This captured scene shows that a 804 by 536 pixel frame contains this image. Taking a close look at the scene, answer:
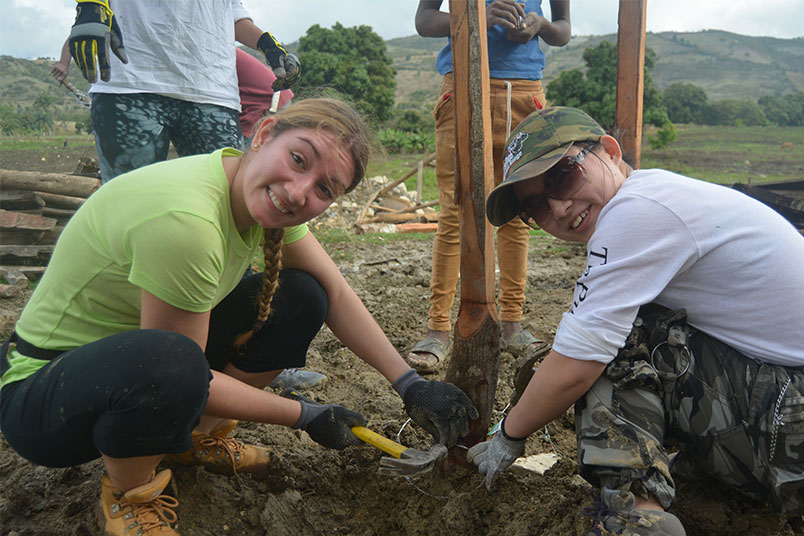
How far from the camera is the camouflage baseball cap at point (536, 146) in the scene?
1465mm

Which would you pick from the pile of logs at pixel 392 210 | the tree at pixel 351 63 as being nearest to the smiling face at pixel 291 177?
the pile of logs at pixel 392 210

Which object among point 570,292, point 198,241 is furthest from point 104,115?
point 570,292

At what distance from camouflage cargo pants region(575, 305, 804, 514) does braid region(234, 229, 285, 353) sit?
2.99 ft

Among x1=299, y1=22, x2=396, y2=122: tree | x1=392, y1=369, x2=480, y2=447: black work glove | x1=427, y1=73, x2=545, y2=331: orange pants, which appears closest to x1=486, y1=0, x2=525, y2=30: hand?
x1=427, y1=73, x2=545, y2=331: orange pants

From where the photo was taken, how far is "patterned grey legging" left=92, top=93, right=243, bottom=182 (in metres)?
2.46

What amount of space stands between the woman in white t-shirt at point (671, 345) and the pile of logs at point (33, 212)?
13.9 feet

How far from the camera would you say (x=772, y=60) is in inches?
3991

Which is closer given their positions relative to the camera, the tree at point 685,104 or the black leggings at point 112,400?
the black leggings at point 112,400

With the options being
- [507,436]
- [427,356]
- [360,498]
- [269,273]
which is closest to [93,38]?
[269,273]

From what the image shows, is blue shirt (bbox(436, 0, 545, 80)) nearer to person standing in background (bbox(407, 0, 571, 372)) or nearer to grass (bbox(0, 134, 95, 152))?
person standing in background (bbox(407, 0, 571, 372))

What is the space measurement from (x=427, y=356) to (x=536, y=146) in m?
1.37

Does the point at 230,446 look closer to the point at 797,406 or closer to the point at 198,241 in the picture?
the point at 198,241

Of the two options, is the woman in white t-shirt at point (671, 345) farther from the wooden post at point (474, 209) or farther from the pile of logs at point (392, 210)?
the pile of logs at point (392, 210)

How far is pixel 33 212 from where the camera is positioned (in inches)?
202
